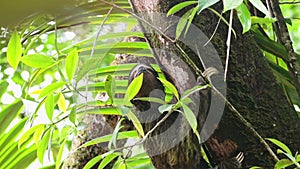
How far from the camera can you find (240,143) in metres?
0.48

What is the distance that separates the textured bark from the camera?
477 mm

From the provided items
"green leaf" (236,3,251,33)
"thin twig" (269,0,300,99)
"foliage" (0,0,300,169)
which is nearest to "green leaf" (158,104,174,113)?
"foliage" (0,0,300,169)

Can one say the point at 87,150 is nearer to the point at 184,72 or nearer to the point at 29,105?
the point at 29,105

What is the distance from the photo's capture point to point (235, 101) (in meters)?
0.49

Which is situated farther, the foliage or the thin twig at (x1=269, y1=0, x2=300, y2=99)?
the thin twig at (x1=269, y1=0, x2=300, y2=99)

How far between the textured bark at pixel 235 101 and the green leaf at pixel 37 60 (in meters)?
0.12

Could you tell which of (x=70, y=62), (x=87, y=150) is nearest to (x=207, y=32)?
(x=70, y=62)

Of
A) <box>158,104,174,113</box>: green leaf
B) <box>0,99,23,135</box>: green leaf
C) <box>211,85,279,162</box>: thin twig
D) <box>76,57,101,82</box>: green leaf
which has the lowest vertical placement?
<box>211,85,279,162</box>: thin twig

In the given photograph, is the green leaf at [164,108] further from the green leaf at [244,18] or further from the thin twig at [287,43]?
the thin twig at [287,43]

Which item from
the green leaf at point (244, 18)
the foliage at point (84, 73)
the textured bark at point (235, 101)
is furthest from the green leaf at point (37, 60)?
the green leaf at point (244, 18)

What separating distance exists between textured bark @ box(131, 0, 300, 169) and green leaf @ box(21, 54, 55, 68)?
0.38ft

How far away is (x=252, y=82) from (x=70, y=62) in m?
0.22

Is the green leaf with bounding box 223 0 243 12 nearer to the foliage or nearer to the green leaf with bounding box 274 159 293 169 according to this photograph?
the foliage

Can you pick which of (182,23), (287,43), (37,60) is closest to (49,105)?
(37,60)
